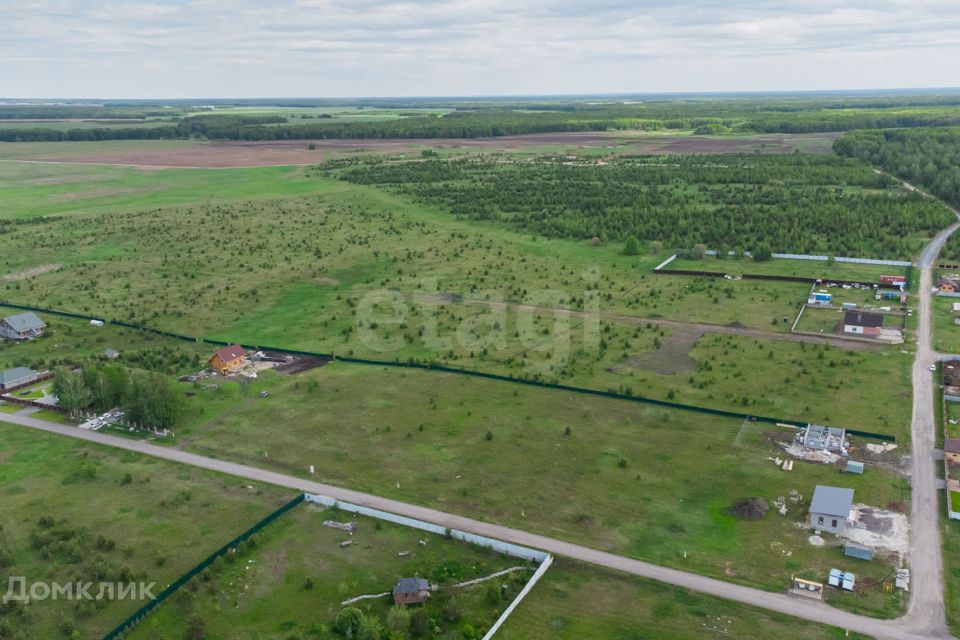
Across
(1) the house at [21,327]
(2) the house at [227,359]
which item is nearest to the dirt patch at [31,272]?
(1) the house at [21,327]

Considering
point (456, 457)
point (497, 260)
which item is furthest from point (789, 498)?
point (497, 260)

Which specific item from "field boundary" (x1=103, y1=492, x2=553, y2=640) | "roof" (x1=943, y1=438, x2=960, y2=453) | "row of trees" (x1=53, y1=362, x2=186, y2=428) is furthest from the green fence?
"roof" (x1=943, y1=438, x2=960, y2=453)

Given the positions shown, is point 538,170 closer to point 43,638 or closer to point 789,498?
point 789,498

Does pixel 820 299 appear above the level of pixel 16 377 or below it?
below

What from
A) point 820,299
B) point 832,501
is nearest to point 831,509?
point 832,501

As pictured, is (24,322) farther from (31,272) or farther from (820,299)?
(820,299)
